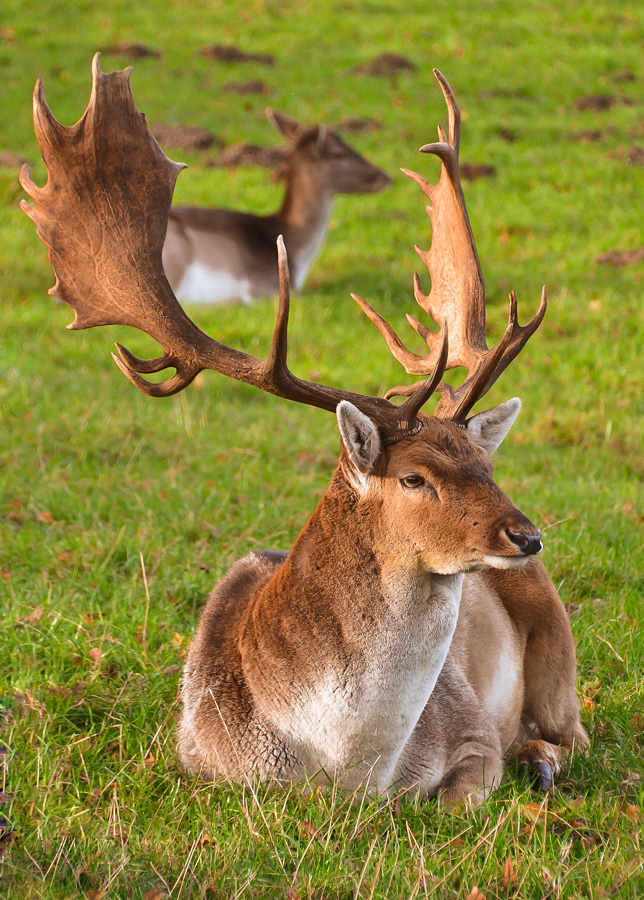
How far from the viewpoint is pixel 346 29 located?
73.9ft

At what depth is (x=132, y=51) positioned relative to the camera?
2048 cm

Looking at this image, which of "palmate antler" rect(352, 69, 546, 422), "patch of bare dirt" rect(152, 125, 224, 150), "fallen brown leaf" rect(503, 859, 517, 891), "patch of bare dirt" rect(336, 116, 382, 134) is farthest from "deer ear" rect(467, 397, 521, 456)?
"patch of bare dirt" rect(336, 116, 382, 134)

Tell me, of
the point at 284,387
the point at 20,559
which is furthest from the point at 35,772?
the point at 20,559

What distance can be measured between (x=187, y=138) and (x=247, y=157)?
3.76ft

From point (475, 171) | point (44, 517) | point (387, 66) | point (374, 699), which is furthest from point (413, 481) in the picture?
point (387, 66)

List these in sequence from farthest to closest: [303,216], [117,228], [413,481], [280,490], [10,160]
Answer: [10,160] → [303,216] → [280,490] → [117,228] → [413,481]

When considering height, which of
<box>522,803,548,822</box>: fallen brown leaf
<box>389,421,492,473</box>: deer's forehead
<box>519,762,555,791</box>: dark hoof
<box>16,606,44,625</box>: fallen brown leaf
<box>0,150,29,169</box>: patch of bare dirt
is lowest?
<box>0,150,29,169</box>: patch of bare dirt

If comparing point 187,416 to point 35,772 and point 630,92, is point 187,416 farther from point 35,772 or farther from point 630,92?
point 630,92

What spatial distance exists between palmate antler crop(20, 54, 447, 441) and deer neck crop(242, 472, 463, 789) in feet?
1.73

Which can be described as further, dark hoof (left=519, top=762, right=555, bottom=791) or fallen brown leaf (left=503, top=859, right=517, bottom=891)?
dark hoof (left=519, top=762, right=555, bottom=791)

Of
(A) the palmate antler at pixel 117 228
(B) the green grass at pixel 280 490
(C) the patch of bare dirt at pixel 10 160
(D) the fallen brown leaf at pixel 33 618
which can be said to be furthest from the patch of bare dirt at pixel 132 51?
(A) the palmate antler at pixel 117 228

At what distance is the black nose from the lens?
10.4ft

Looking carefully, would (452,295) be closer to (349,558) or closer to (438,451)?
(438,451)

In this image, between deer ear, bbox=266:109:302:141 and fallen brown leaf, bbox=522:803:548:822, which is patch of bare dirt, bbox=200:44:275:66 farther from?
fallen brown leaf, bbox=522:803:548:822
